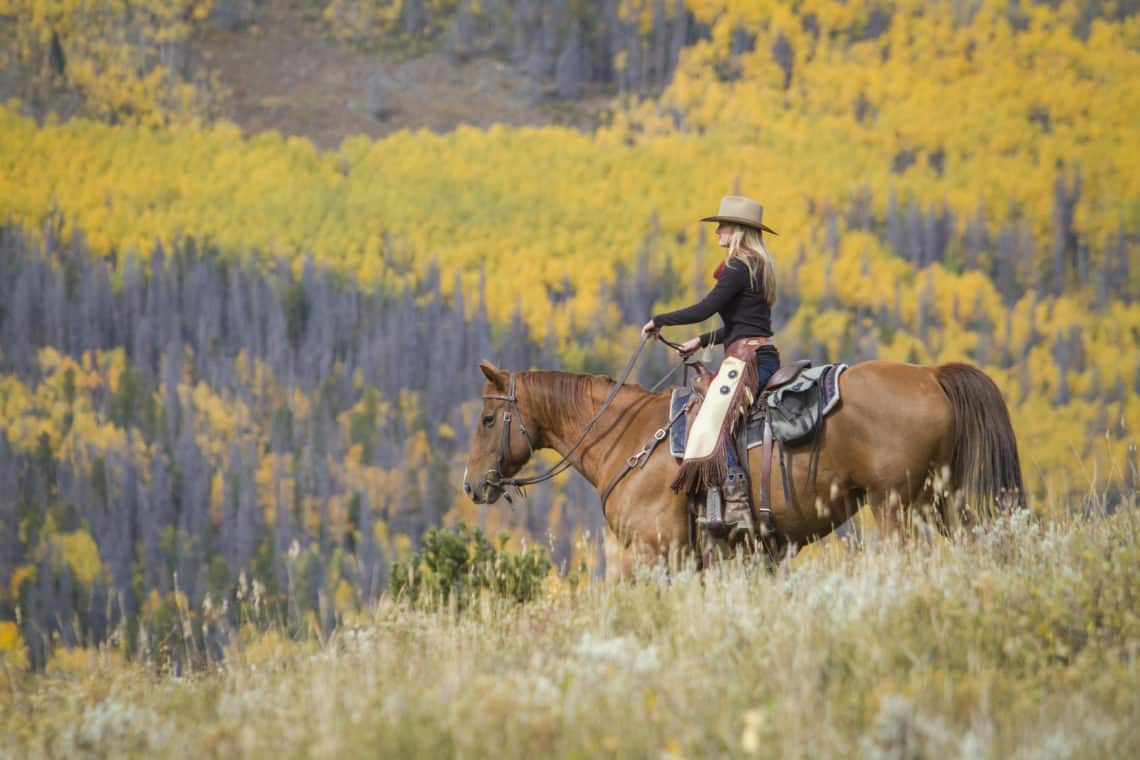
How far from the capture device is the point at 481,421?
36.0 feet

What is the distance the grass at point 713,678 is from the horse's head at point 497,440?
2546mm

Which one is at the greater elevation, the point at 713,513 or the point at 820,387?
the point at 820,387

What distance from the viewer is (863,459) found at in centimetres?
946

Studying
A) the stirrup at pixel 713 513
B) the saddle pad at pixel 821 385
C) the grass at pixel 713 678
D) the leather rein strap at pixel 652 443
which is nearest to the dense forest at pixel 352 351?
the leather rein strap at pixel 652 443

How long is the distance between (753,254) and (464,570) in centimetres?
678

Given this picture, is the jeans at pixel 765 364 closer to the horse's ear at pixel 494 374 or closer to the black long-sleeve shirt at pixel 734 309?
the black long-sleeve shirt at pixel 734 309

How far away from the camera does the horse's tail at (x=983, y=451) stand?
9.14 metres

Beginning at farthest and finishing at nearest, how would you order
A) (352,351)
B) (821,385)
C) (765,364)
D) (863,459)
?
(352,351), (765,364), (821,385), (863,459)

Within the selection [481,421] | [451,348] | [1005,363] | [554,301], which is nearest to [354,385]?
[451,348]

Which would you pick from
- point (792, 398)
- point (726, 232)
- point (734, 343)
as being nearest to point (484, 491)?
point (734, 343)

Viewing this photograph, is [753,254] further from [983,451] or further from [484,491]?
[484,491]

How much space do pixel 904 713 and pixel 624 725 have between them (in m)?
1.10

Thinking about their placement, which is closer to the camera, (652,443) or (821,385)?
(821,385)

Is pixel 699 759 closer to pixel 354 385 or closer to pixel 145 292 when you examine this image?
pixel 354 385
